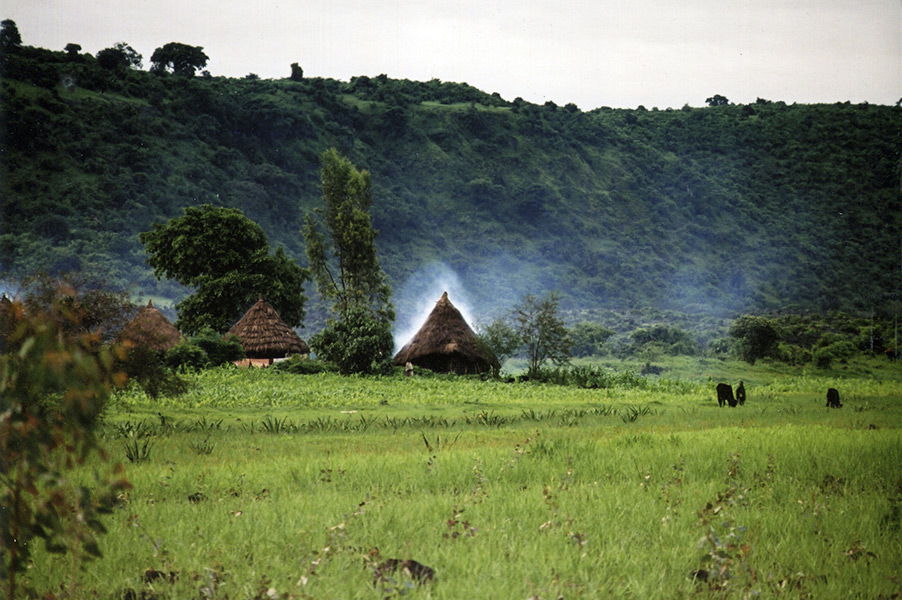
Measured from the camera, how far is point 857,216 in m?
87.9

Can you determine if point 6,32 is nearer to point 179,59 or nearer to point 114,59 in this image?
point 114,59

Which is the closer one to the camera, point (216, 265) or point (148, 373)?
point (148, 373)

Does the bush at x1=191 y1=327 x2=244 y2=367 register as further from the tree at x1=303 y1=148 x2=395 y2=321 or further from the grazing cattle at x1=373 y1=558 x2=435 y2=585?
the grazing cattle at x1=373 y1=558 x2=435 y2=585

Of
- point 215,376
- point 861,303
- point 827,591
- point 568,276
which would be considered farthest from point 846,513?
point 568,276

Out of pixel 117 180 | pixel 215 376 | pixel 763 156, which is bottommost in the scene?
pixel 215 376

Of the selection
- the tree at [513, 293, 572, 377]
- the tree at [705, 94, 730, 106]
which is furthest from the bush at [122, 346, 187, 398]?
the tree at [705, 94, 730, 106]

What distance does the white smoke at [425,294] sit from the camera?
268 ft

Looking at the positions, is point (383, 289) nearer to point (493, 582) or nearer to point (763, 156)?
point (493, 582)

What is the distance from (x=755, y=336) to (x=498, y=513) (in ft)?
107

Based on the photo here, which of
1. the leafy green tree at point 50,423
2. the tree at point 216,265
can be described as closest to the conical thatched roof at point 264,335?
the tree at point 216,265

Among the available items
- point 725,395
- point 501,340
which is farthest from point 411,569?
point 501,340

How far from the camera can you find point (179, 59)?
9956 cm

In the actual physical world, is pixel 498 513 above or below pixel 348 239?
below

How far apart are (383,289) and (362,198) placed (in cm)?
448
